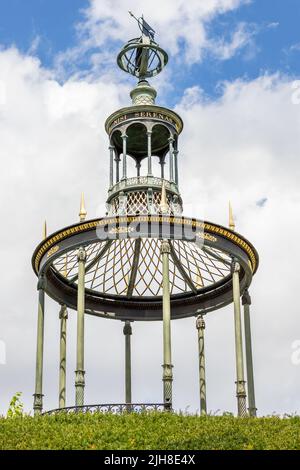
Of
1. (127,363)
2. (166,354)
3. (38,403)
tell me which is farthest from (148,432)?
(127,363)

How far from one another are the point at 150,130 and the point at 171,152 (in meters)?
1.52

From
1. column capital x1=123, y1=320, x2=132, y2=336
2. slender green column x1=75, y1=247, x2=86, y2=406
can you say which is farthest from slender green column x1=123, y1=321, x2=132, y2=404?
slender green column x1=75, y1=247, x2=86, y2=406

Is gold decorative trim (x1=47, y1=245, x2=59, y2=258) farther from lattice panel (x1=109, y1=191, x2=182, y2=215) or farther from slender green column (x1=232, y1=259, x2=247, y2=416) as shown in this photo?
slender green column (x1=232, y1=259, x2=247, y2=416)

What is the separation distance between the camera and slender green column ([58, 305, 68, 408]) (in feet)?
149

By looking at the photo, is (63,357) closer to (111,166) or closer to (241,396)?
(111,166)

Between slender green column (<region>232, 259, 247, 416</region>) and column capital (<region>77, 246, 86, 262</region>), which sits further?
column capital (<region>77, 246, 86, 262</region>)

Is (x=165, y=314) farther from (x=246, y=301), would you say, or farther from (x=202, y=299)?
(x=202, y=299)

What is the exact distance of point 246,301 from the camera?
46.0 meters

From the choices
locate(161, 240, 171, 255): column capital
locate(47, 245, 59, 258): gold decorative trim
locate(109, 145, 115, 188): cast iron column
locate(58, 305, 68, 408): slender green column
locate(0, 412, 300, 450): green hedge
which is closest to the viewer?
locate(0, 412, 300, 450): green hedge

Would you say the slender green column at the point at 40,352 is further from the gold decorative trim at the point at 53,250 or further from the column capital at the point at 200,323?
the column capital at the point at 200,323

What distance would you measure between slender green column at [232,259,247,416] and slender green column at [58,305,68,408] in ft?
27.7
